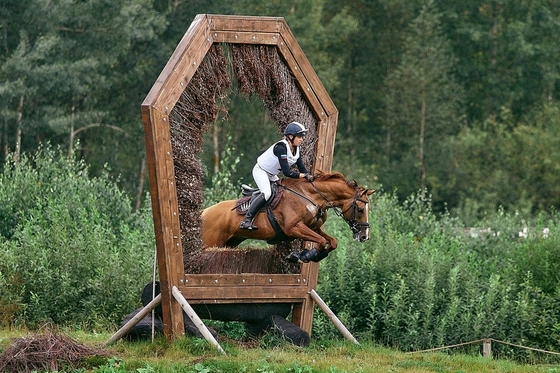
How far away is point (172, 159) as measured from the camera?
1348cm

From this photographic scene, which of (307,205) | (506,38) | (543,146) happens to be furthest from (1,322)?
(506,38)

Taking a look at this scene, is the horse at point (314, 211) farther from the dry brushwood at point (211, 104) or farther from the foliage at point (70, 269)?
the foliage at point (70, 269)

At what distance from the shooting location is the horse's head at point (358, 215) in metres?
13.5

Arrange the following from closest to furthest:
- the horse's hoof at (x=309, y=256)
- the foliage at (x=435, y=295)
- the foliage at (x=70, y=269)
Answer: the horse's hoof at (x=309, y=256) < the foliage at (x=435, y=295) < the foliage at (x=70, y=269)

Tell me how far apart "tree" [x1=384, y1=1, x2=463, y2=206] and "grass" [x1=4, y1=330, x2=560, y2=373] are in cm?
3104

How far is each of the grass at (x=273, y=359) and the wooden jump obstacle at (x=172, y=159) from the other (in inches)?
16.7

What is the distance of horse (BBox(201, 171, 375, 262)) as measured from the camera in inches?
534

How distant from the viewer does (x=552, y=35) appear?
49.0m

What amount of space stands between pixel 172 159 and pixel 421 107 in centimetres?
3389

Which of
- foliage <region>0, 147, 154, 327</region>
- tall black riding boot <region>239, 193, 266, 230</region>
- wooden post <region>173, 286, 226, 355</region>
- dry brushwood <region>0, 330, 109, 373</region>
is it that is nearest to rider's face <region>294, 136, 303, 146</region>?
tall black riding boot <region>239, 193, 266, 230</region>

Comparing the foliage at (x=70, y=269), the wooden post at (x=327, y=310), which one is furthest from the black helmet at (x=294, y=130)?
the foliage at (x=70, y=269)

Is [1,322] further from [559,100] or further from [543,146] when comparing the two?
[559,100]

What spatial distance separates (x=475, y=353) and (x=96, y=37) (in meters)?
25.2

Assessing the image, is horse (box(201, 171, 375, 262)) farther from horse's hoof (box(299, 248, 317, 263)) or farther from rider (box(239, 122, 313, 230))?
rider (box(239, 122, 313, 230))
